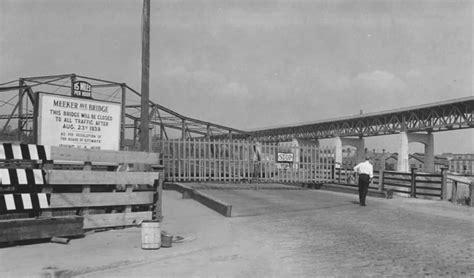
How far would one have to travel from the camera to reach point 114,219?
1073 centimetres

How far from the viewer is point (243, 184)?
2502 cm

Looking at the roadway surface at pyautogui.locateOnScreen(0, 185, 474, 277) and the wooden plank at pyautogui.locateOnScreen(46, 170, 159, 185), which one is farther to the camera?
the wooden plank at pyautogui.locateOnScreen(46, 170, 159, 185)

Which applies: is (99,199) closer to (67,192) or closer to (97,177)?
(97,177)

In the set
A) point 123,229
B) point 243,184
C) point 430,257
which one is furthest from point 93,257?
point 243,184

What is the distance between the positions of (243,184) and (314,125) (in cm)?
8523

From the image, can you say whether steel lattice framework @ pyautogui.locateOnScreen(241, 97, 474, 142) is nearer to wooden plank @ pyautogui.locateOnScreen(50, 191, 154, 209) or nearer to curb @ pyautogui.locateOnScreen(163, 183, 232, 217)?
curb @ pyautogui.locateOnScreen(163, 183, 232, 217)

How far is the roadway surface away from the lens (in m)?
7.24

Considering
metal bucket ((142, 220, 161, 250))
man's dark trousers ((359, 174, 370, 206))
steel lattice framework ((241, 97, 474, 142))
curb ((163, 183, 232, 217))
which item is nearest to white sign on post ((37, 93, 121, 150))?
curb ((163, 183, 232, 217))

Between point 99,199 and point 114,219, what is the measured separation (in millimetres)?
618

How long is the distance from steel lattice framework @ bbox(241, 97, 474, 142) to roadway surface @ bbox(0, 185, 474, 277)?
57864 millimetres

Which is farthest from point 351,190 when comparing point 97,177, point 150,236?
point 150,236

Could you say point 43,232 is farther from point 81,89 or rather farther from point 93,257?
point 81,89

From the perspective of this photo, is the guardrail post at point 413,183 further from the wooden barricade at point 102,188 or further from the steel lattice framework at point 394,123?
the steel lattice framework at point 394,123

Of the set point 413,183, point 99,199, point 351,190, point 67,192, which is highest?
point 67,192
